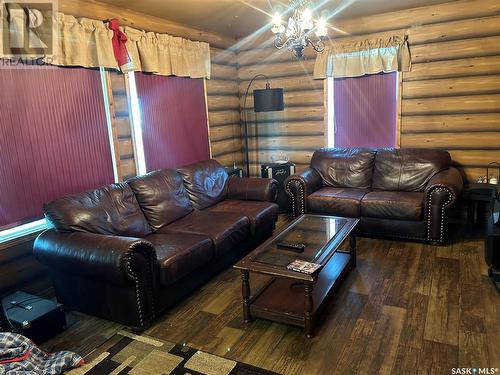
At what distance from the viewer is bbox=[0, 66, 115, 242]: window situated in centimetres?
281

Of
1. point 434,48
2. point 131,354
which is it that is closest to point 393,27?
point 434,48

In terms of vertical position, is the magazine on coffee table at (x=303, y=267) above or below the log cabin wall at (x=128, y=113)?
below

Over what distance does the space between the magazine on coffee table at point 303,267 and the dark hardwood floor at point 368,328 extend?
1.48 ft

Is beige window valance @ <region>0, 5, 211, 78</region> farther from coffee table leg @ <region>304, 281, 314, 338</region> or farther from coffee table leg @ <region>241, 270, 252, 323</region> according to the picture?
coffee table leg @ <region>304, 281, 314, 338</region>

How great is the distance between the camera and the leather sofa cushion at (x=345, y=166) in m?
4.52

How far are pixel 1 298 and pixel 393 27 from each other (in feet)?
15.7

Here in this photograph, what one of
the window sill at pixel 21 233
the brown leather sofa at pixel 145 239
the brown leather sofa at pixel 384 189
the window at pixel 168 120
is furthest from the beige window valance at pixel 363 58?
the window sill at pixel 21 233

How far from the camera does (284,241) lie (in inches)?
113

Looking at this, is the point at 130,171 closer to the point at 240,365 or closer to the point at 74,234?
the point at 74,234

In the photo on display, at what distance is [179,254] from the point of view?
273 centimetres

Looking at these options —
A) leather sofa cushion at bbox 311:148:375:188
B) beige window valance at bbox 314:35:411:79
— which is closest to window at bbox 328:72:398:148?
beige window valance at bbox 314:35:411:79

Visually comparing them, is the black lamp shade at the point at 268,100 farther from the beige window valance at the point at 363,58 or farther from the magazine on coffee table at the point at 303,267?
the magazine on coffee table at the point at 303,267

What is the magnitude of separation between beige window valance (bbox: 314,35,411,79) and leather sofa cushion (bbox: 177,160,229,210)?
6.32 ft

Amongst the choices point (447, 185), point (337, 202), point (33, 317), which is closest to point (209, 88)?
point (337, 202)
